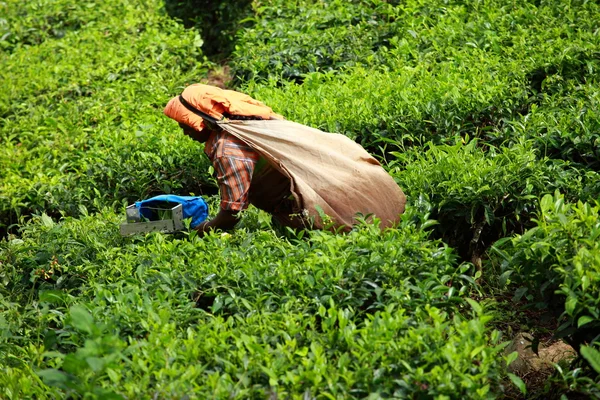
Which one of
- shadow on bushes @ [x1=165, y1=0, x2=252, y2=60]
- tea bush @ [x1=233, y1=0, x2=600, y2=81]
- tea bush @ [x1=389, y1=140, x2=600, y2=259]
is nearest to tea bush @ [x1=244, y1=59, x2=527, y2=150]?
tea bush @ [x1=233, y1=0, x2=600, y2=81]

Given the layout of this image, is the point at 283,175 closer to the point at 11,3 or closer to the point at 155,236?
the point at 155,236

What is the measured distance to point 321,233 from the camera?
3906 millimetres

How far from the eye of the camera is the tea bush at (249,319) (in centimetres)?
304

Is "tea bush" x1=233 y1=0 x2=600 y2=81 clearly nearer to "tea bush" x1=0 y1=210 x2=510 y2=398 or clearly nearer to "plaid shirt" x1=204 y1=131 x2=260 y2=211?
"plaid shirt" x1=204 y1=131 x2=260 y2=211

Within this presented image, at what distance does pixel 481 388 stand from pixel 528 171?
5.42ft

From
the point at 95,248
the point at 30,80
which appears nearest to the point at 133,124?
the point at 30,80

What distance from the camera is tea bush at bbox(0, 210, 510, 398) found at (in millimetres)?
3039

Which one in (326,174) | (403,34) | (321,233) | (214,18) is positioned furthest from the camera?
(214,18)

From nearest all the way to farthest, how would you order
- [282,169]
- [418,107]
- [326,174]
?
[282,169] < [326,174] < [418,107]

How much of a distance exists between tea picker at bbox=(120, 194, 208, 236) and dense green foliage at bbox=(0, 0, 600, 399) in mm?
76

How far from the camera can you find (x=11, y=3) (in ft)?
29.2

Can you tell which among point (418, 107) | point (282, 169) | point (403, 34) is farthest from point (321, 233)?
point (403, 34)

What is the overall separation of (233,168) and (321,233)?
56cm

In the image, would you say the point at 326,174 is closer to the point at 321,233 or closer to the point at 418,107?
the point at 321,233
